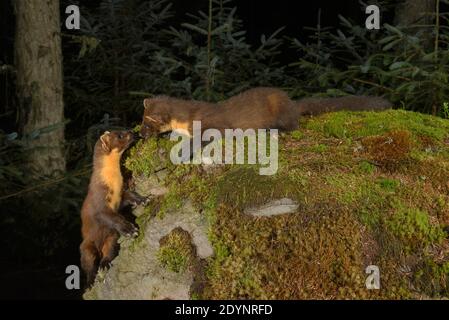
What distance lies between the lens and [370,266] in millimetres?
4434

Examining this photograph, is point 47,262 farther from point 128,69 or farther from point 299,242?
point 299,242

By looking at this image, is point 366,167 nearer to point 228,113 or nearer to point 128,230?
point 228,113

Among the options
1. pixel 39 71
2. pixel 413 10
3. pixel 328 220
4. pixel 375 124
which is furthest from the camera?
pixel 413 10

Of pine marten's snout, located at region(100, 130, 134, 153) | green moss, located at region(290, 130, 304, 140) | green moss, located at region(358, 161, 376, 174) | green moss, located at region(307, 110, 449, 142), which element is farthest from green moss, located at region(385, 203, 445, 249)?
pine marten's snout, located at region(100, 130, 134, 153)

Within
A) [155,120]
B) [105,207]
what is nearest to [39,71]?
[155,120]

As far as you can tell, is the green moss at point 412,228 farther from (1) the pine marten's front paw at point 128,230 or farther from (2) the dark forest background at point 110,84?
(2) the dark forest background at point 110,84

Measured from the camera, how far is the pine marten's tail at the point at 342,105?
672cm

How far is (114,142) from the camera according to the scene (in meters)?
5.66

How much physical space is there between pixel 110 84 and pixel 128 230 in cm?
699

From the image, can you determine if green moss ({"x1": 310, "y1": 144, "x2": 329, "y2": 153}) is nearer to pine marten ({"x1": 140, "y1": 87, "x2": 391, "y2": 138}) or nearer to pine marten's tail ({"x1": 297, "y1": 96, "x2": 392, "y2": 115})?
pine marten ({"x1": 140, "y1": 87, "x2": 391, "y2": 138})

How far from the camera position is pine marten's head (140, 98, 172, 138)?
230 inches

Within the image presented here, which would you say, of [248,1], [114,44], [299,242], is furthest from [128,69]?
[299,242]

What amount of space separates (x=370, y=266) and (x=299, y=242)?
19.7 inches

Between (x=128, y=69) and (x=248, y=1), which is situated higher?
(x=248, y=1)
